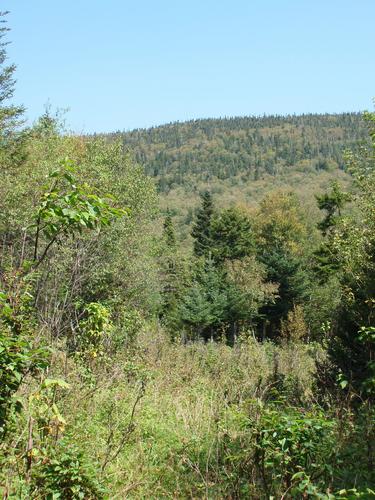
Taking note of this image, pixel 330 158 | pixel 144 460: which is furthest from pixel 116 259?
pixel 330 158

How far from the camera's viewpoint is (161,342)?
12.4 m

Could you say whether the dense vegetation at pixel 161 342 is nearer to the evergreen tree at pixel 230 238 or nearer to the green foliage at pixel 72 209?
the green foliage at pixel 72 209

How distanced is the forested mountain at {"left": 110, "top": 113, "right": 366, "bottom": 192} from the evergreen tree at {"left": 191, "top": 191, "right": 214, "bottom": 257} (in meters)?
73.6

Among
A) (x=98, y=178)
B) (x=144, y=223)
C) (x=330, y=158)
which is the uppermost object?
(x=330, y=158)

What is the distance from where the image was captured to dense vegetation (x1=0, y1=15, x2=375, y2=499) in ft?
12.2

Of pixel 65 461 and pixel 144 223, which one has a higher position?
pixel 144 223

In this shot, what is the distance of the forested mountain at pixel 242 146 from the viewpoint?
139 m

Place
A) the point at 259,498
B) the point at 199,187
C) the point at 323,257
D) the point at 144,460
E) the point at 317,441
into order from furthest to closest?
the point at 199,187
the point at 323,257
the point at 144,460
the point at 259,498
the point at 317,441

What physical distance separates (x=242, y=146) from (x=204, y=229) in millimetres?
114923

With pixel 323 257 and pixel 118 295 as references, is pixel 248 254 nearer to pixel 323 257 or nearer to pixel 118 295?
pixel 323 257

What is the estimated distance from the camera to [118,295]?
20672mm

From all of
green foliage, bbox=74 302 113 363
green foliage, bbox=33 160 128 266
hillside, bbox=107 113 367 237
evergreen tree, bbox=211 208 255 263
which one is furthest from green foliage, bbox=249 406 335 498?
hillside, bbox=107 113 367 237

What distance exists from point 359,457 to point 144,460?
2.43 meters

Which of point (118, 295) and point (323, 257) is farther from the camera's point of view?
point (323, 257)
